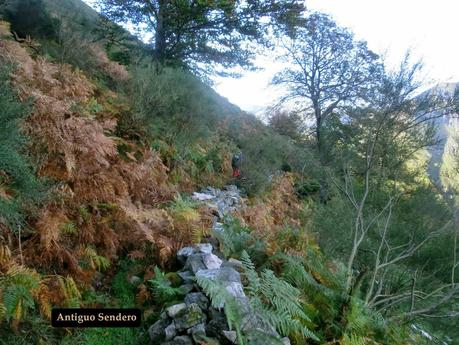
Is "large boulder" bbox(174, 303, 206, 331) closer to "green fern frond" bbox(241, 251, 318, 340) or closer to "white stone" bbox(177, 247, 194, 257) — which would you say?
"green fern frond" bbox(241, 251, 318, 340)

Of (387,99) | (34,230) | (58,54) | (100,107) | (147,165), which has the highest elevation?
(387,99)

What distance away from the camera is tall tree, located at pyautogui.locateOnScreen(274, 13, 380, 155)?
49.0 feet

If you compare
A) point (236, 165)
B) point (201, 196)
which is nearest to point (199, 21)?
point (236, 165)

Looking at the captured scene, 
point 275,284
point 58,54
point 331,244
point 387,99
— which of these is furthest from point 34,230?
point 387,99

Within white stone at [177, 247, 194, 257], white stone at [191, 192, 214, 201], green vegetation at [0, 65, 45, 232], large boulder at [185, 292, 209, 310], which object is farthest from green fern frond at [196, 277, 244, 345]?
white stone at [191, 192, 214, 201]

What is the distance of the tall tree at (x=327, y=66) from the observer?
14.9 meters

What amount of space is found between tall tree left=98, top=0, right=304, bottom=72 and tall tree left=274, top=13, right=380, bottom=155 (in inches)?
225

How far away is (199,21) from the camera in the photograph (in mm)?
8531

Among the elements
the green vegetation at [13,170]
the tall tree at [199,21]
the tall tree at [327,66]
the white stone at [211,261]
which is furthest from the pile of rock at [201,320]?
the tall tree at [327,66]

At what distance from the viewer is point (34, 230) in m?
3.22

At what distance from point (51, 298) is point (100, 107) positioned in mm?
2975

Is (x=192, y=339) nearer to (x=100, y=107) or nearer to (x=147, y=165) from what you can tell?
(x=147, y=165)

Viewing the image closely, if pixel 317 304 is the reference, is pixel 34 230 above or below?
above

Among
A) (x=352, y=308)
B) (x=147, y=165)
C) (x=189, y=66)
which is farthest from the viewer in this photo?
(x=189, y=66)
